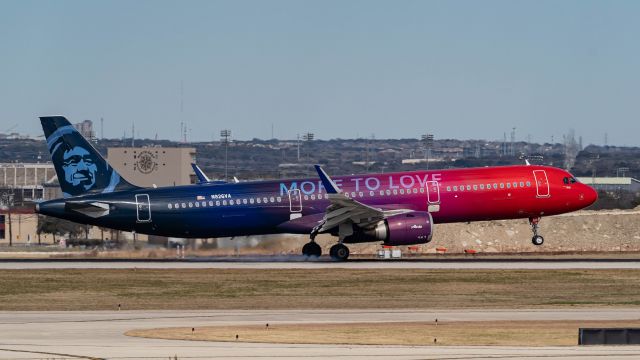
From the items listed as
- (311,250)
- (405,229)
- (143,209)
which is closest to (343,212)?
(405,229)

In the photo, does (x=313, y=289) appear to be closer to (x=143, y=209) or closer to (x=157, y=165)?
(x=143, y=209)

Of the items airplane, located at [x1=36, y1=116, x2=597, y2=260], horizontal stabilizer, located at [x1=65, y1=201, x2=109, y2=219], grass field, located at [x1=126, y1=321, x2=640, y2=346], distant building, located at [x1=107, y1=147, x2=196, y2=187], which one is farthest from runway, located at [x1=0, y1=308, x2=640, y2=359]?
distant building, located at [x1=107, y1=147, x2=196, y2=187]

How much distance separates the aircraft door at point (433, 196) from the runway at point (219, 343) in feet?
76.1

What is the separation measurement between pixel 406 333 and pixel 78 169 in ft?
112

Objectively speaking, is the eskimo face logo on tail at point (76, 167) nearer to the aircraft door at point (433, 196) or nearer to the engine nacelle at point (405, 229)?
the engine nacelle at point (405, 229)

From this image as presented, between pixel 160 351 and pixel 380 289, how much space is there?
65.1 ft

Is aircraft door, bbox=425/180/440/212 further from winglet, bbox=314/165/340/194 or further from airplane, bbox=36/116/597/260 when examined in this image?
winglet, bbox=314/165/340/194

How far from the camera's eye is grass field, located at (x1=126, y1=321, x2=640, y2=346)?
3250 cm

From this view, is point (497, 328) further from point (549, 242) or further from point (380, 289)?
point (549, 242)

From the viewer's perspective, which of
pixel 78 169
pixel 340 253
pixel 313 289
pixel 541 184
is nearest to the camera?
pixel 313 289

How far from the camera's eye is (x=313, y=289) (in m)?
48.9

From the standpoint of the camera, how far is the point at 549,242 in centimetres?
8538

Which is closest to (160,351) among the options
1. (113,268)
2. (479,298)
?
(479,298)

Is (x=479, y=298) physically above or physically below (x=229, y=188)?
below
